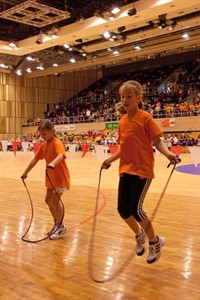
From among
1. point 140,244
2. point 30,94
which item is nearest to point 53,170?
point 140,244

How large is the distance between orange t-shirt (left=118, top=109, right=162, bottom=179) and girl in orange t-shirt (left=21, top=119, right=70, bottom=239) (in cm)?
129

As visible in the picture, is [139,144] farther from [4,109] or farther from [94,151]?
[4,109]

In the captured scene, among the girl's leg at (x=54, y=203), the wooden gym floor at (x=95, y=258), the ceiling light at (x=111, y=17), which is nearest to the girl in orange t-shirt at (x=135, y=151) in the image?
the wooden gym floor at (x=95, y=258)

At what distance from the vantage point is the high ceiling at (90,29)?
1675 centimetres

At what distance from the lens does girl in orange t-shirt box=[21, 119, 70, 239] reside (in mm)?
4242

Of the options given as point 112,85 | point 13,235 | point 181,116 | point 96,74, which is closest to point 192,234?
point 13,235

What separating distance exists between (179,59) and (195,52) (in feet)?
5.33

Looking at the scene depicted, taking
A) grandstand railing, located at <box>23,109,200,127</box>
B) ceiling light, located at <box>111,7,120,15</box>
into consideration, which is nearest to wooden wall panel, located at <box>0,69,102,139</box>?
grandstand railing, located at <box>23,109,200,127</box>

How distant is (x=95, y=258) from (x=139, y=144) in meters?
1.35

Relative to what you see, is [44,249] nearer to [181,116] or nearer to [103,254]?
[103,254]

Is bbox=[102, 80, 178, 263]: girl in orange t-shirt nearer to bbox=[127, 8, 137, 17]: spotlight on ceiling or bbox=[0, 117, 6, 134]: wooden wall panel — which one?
bbox=[127, 8, 137, 17]: spotlight on ceiling

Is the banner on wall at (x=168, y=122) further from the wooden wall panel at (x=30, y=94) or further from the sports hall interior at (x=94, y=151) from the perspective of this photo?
the wooden wall panel at (x=30, y=94)

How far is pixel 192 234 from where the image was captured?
4.42m

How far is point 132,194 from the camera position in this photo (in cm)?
299
